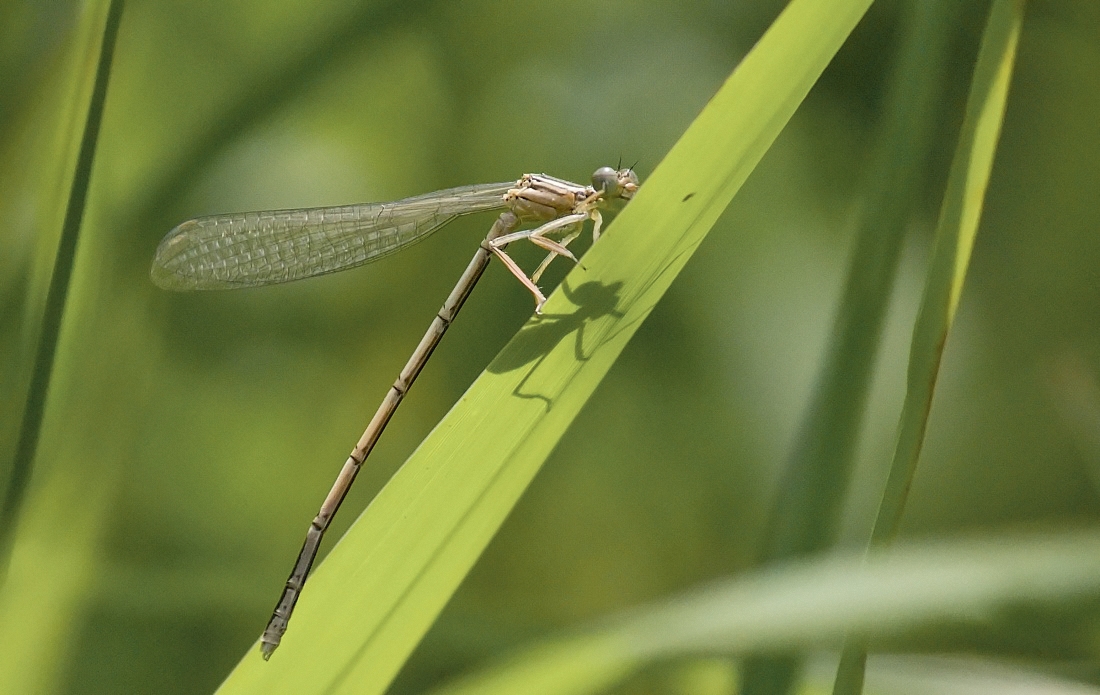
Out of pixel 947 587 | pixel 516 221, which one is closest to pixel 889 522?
pixel 947 587

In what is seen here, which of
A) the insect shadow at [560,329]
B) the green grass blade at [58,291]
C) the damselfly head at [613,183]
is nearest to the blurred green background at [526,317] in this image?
the green grass blade at [58,291]

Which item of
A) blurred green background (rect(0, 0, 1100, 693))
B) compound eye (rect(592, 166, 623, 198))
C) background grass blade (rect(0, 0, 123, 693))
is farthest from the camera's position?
blurred green background (rect(0, 0, 1100, 693))

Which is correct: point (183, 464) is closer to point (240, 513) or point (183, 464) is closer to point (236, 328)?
point (240, 513)

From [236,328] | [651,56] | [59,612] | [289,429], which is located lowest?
[59,612]

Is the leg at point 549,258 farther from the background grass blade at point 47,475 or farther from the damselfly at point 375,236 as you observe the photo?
the background grass blade at point 47,475

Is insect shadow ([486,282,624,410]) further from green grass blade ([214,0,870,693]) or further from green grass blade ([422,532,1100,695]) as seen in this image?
green grass blade ([422,532,1100,695])

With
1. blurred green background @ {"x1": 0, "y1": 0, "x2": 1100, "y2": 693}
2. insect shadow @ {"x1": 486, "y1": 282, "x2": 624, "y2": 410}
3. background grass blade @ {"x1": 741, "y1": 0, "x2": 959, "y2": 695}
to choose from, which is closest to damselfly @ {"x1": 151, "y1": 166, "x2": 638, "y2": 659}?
blurred green background @ {"x1": 0, "y1": 0, "x2": 1100, "y2": 693}
